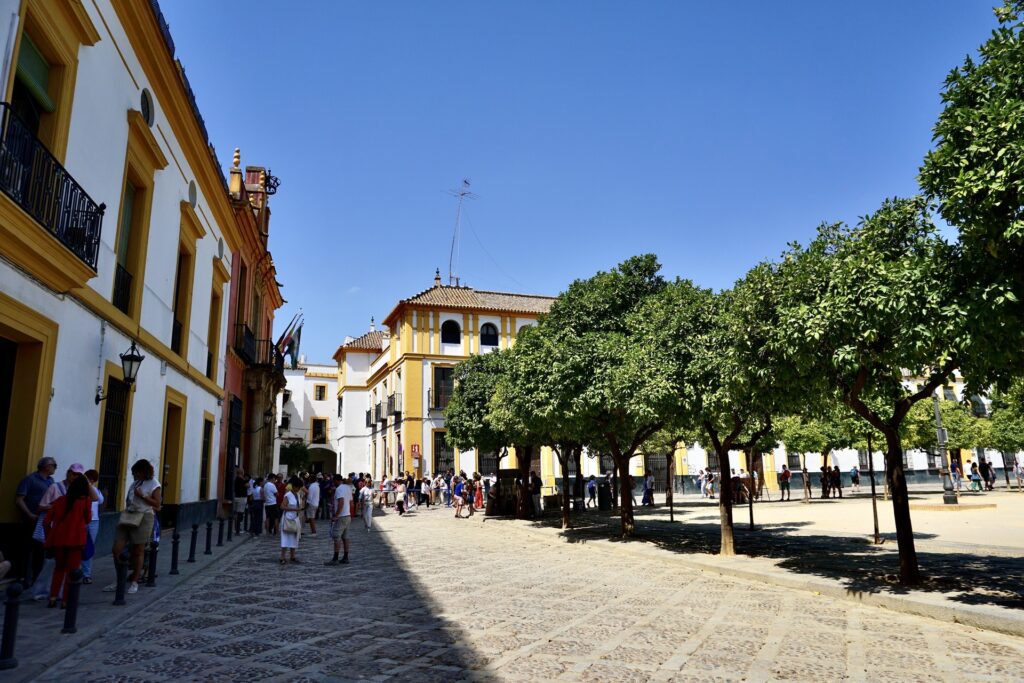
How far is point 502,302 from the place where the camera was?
40312 millimetres

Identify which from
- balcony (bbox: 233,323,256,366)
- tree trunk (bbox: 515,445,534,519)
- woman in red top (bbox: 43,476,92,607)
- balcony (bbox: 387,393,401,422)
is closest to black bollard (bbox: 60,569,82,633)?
woman in red top (bbox: 43,476,92,607)

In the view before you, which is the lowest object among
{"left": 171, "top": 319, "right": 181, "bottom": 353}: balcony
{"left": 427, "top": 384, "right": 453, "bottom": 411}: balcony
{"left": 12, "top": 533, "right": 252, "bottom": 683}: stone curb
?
{"left": 12, "top": 533, "right": 252, "bottom": 683}: stone curb

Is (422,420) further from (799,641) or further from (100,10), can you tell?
(799,641)

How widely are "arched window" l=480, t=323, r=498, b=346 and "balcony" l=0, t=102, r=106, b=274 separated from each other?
97.4 ft

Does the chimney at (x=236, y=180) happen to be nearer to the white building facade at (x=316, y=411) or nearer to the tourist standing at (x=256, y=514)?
the tourist standing at (x=256, y=514)

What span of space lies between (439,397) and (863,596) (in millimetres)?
30154

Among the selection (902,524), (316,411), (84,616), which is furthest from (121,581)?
(316,411)

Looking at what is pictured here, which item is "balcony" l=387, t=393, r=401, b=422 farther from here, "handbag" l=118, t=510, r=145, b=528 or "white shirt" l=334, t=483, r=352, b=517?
"handbag" l=118, t=510, r=145, b=528

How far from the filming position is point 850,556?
11414 mm

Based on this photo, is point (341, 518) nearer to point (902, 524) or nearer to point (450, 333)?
point (902, 524)

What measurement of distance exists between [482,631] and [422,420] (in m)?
30.2

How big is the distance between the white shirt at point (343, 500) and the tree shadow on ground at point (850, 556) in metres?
5.88

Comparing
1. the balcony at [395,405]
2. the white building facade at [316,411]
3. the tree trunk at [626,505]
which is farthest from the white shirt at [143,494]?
the white building facade at [316,411]

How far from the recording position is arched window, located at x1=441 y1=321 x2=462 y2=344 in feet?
126
